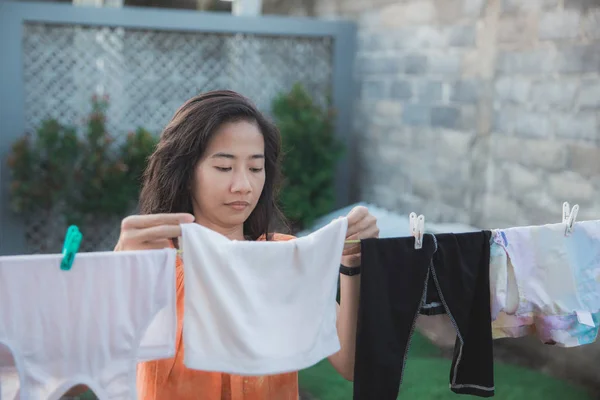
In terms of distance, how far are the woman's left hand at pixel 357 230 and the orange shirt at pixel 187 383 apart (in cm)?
37

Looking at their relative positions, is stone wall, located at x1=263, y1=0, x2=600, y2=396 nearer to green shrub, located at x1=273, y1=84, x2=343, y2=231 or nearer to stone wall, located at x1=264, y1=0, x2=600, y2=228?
stone wall, located at x1=264, y1=0, x2=600, y2=228

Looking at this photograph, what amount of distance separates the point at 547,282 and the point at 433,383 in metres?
2.05

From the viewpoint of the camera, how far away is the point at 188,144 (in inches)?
67.9

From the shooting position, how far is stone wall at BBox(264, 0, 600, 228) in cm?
371

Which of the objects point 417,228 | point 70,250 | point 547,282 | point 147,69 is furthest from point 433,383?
point 147,69

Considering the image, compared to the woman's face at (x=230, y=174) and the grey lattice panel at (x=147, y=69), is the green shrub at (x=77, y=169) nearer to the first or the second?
the grey lattice panel at (x=147, y=69)

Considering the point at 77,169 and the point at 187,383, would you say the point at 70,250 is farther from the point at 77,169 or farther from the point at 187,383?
the point at 77,169

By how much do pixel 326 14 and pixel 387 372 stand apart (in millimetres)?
6333

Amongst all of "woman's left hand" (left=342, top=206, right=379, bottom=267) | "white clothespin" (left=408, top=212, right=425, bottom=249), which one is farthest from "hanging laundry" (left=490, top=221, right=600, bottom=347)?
"woman's left hand" (left=342, top=206, right=379, bottom=267)

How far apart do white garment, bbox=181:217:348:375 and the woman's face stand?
0.19 meters

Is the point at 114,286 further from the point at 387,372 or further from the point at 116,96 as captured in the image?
the point at 116,96

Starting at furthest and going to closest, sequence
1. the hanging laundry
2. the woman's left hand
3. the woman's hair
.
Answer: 1. the hanging laundry
2. the woman's hair
3. the woman's left hand

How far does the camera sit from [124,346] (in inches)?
58.0

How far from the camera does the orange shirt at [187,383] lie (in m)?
1.67
